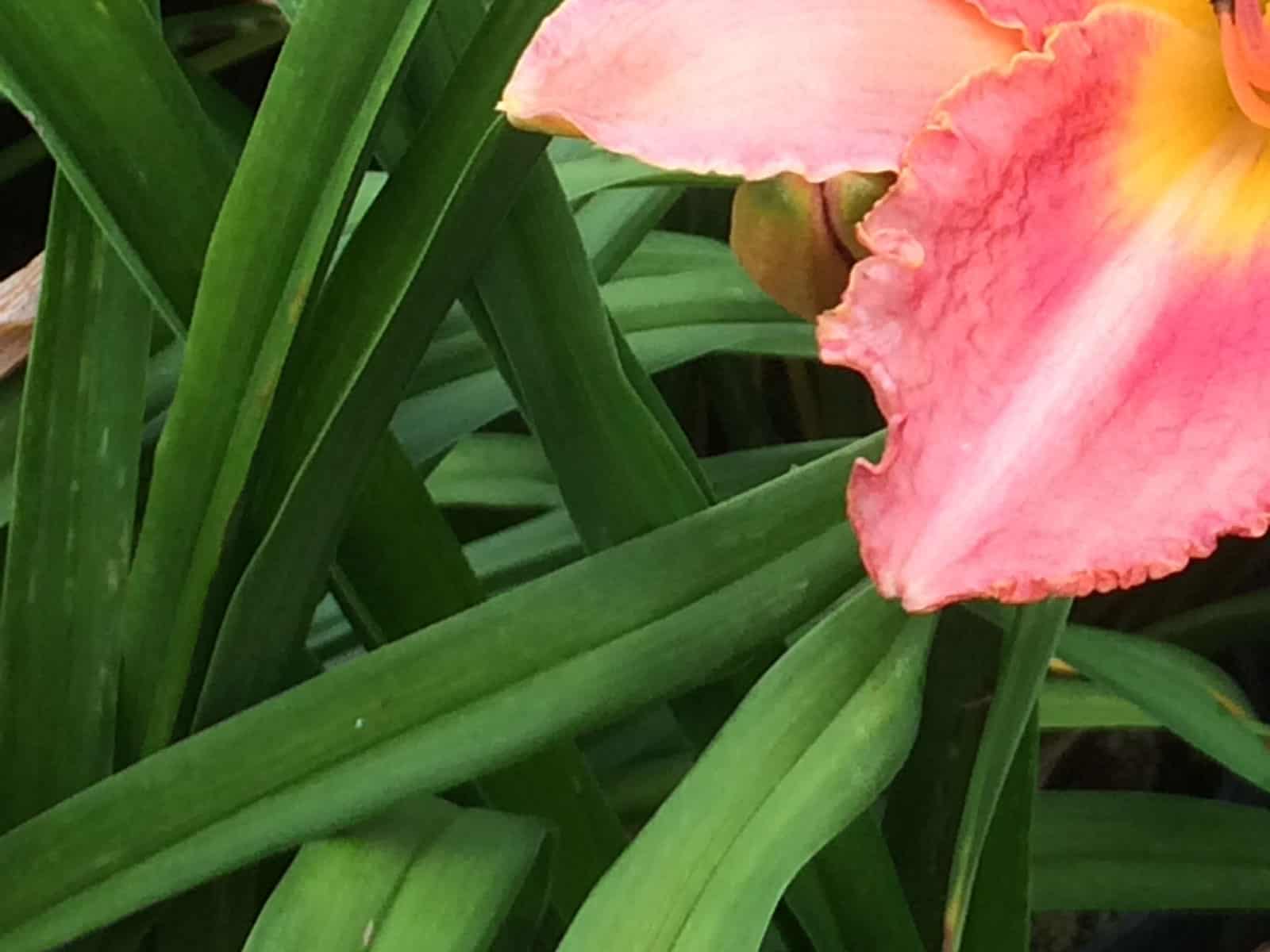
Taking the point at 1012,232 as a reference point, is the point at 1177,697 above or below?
below

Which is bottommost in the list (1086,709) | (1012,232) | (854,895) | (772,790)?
(1086,709)

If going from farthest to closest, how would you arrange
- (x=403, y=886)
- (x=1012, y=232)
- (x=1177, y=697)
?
(x=1177, y=697) < (x=403, y=886) < (x=1012, y=232)

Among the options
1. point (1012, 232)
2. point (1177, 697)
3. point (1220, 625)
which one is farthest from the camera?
point (1220, 625)

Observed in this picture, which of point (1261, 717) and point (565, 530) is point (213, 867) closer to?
point (565, 530)

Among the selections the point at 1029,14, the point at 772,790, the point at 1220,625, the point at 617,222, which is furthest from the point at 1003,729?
the point at 1220,625

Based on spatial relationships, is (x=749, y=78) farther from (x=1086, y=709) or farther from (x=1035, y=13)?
(x=1086, y=709)

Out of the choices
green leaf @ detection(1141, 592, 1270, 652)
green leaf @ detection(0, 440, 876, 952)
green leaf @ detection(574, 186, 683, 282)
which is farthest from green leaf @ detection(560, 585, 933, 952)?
green leaf @ detection(1141, 592, 1270, 652)

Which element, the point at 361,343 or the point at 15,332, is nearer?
the point at 361,343
